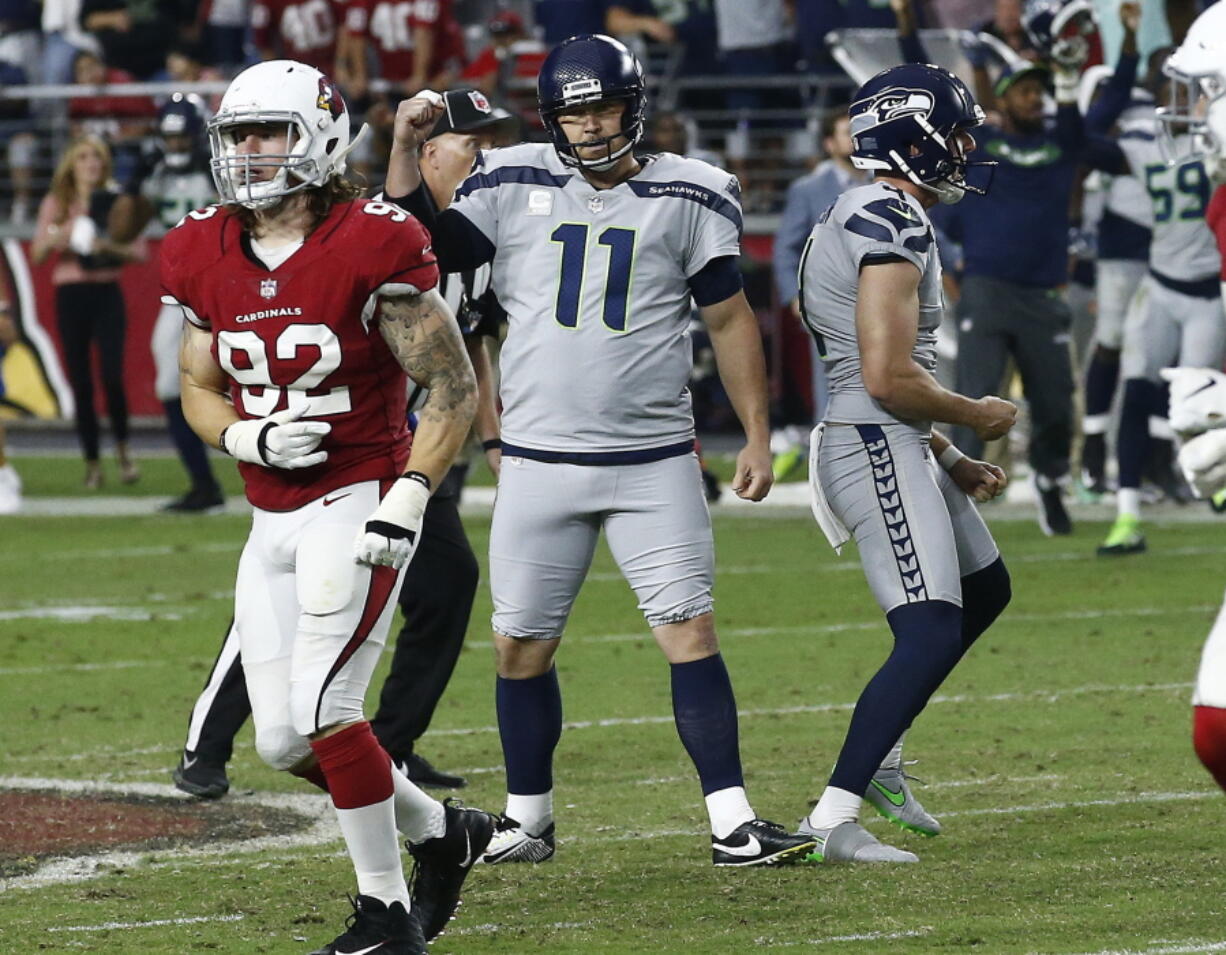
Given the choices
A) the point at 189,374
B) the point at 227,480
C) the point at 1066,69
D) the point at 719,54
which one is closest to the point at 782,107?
the point at 719,54

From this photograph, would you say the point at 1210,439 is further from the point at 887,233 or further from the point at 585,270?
the point at 585,270

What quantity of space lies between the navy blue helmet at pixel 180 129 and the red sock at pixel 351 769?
8.84 meters

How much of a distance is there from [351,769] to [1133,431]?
23.9 ft

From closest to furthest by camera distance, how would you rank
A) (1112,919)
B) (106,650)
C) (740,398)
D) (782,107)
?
(1112,919), (740,398), (106,650), (782,107)

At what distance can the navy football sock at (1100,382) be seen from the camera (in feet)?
40.7

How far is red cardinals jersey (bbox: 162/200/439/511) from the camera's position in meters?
4.59

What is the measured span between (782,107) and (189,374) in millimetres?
13226

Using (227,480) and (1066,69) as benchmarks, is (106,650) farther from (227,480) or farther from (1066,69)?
(227,480)

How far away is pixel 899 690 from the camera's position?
533 cm

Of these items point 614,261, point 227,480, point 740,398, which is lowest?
point 227,480

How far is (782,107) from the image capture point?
A: 1769 centimetres

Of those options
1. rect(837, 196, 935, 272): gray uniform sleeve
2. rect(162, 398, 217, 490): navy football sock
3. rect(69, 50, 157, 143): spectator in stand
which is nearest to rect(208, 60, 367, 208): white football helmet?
rect(837, 196, 935, 272): gray uniform sleeve

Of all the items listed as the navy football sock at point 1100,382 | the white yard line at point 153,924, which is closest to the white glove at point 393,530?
the white yard line at point 153,924

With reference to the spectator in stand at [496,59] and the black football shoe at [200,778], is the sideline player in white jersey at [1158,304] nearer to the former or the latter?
the black football shoe at [200,778]
